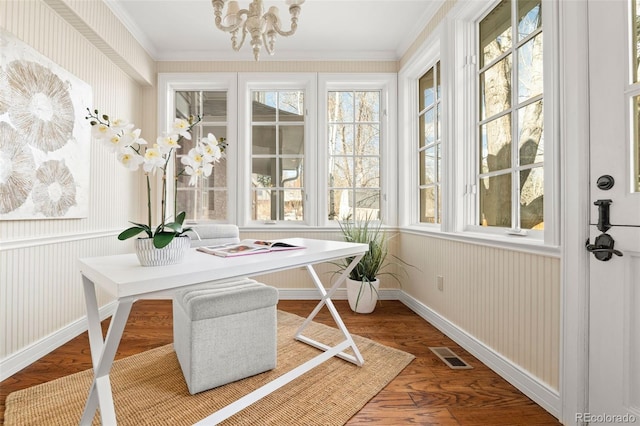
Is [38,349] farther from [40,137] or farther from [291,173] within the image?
[291,173]

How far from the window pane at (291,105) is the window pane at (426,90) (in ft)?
4.12

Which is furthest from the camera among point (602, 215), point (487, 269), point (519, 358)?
point (487, 269)

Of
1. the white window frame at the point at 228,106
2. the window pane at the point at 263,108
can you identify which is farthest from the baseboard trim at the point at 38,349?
the window pane at the point at 263,108

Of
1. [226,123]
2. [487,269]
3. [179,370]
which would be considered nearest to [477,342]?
[487,269]

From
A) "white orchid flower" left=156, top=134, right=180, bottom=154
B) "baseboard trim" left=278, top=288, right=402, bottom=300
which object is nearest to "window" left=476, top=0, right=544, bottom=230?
"baseboard trim" left=278, top=288, right=402, bottom=300

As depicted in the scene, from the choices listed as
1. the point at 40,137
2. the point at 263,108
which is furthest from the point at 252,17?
the point at 263,108

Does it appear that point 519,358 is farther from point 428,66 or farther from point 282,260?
point 428,66

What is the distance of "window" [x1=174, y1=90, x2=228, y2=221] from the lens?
3377mm

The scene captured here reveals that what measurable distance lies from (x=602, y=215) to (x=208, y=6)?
9.73 ft

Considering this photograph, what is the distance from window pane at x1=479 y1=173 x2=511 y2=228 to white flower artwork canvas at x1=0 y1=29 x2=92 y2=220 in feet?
9.58

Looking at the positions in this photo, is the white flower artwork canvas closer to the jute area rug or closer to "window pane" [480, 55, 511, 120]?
the jute area rug

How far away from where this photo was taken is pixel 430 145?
2832 mm

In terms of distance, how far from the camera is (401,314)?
9.18 feet

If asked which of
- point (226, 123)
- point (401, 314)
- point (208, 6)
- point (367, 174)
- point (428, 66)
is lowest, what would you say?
point (401, 314)
